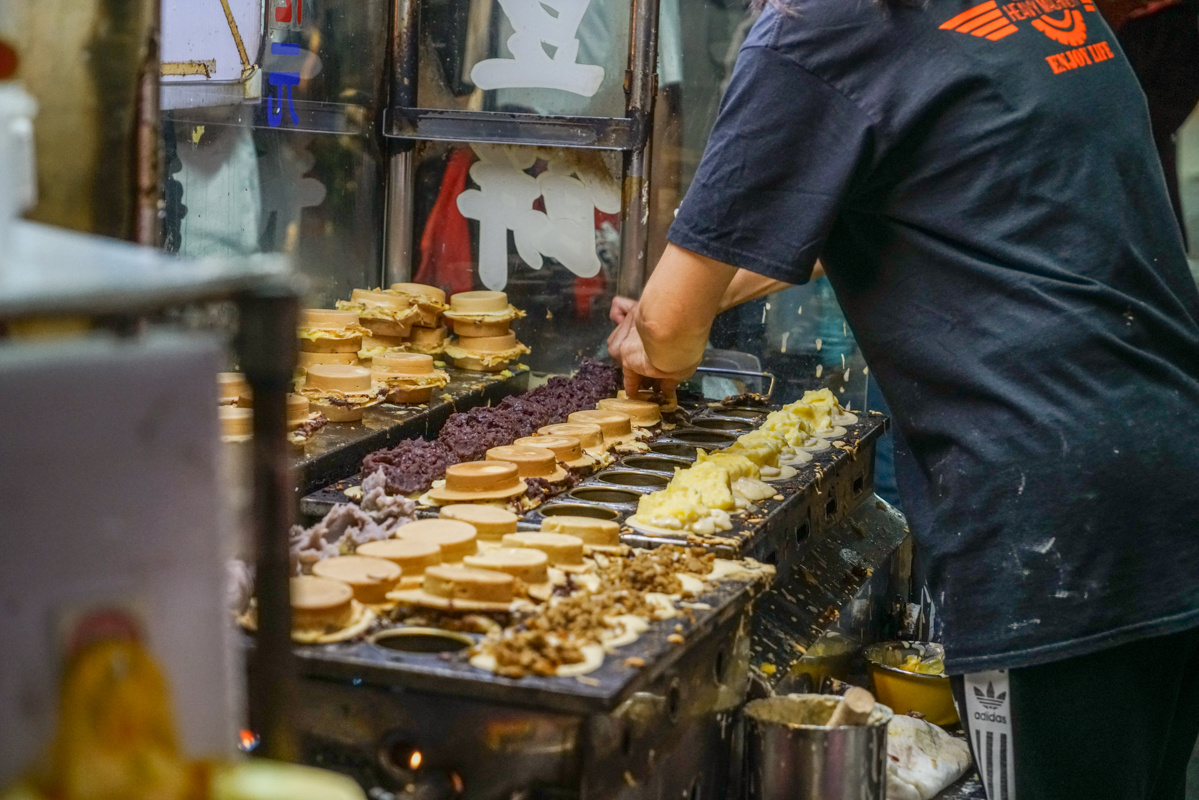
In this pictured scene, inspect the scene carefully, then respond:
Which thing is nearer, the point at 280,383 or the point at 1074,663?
the point at 280,383

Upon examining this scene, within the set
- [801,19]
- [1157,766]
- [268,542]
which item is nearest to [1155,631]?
[1157,766]

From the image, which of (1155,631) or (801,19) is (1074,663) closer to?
(1155,631)

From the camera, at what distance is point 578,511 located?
3.15m

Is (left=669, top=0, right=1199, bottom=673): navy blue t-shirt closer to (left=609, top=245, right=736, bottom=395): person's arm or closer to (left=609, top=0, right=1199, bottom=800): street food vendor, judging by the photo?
(left=609, top=0, right=1199, bottom=800): street food vendor

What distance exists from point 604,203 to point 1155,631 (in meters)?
3.58

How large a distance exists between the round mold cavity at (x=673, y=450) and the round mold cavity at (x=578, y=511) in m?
0.83

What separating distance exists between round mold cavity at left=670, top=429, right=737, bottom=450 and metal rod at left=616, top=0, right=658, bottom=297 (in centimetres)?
118

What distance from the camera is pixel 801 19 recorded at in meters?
2.38

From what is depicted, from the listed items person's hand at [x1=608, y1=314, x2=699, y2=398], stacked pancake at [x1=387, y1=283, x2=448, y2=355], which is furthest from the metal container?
stacked pancake at [x1=387, y1=283, x2=448, y2=355]

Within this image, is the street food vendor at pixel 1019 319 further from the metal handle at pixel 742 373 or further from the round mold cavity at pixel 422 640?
the metal handle at pixel 742 373

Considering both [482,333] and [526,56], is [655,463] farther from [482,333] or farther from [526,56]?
[526,56]

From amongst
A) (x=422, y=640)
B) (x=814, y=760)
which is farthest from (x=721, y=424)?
(x=422, y=640)

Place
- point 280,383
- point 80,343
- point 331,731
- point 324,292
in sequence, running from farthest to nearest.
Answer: point 324,292
point 331,731
point 280,383
point 80,343

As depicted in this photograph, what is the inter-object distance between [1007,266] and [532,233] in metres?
3.40
